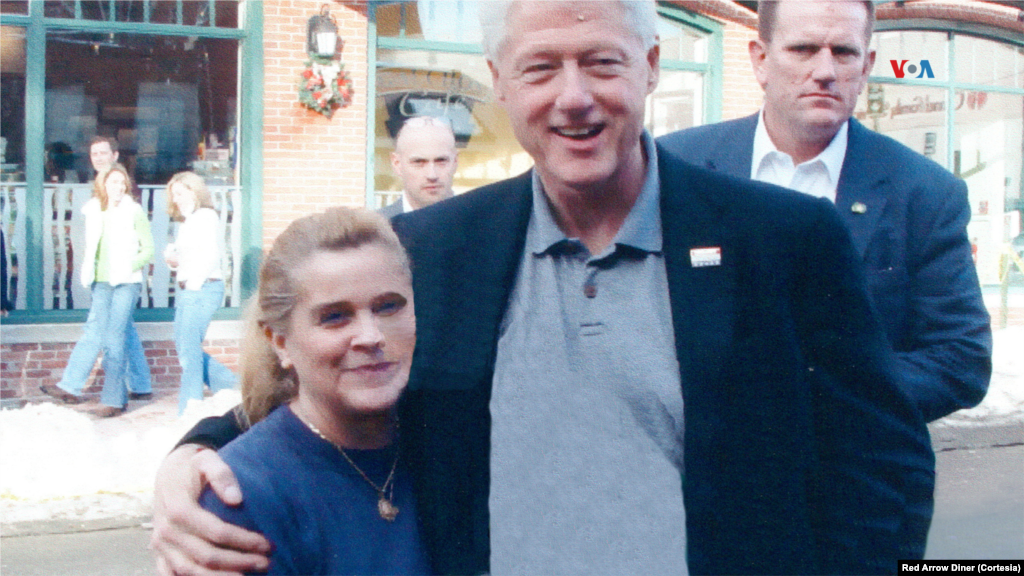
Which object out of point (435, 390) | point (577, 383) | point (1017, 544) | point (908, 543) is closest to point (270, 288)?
point (435, 390)

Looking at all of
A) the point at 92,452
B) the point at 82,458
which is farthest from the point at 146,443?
the point at 82,458

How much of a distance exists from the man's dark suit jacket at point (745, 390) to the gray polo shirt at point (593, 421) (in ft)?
0.09

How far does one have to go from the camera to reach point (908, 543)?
5.92ft

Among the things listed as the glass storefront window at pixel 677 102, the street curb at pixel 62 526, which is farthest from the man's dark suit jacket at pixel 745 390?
the glass storefront window at pixel 677 102

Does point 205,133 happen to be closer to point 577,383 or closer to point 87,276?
point 87,276

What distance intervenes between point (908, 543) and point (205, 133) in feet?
27.6

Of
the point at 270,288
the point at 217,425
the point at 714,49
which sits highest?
the point at 714,49

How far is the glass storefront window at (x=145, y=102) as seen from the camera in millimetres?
8891

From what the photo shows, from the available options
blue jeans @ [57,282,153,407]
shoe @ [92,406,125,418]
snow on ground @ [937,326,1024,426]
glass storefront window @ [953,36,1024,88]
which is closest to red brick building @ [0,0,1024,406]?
blue jeans @ [57,282,153,407]

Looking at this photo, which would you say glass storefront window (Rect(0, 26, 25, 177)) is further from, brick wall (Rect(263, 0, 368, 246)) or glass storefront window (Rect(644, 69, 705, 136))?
glass storefront window (Rect(644, 69, 705, 136))

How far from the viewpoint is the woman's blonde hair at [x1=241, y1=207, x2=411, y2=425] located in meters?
1.95

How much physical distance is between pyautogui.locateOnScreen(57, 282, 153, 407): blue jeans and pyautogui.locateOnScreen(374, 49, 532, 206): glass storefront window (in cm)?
256

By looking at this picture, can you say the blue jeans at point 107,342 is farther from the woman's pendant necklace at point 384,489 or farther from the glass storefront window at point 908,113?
the glass storefront window at point 908,113

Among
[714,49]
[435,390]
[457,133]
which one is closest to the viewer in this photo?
[435,390]
